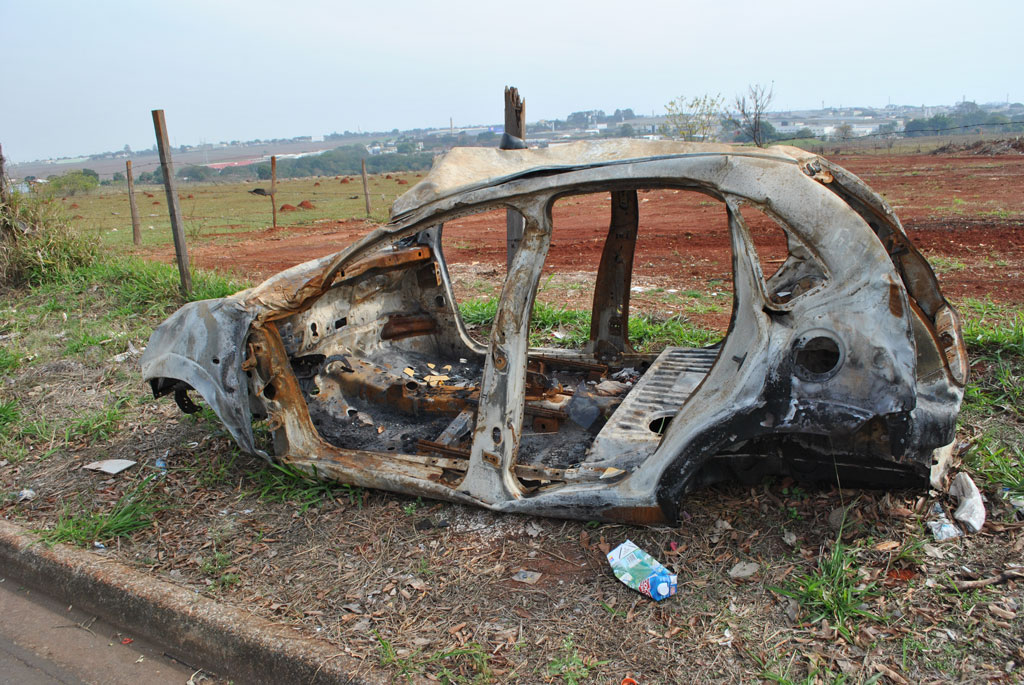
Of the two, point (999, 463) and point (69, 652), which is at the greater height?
point (999, 463)

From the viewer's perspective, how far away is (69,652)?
123 inches

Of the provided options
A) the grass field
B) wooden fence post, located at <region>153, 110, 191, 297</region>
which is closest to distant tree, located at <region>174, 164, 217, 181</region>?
the grass field

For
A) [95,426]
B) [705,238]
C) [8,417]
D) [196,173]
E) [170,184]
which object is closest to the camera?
[95,426]

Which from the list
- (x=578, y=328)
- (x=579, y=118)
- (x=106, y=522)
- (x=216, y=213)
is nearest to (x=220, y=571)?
(x=106, y=522)

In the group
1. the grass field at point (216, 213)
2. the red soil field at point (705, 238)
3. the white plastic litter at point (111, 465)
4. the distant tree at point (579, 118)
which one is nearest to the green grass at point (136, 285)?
the red soil field at point (705, 238)

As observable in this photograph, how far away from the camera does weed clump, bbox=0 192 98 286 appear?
27.3ft

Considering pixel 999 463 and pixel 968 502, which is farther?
pixel 999 463

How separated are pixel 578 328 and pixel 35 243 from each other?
659 centimetres

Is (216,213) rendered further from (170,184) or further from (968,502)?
(968,502)

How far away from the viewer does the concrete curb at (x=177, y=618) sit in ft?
9.05

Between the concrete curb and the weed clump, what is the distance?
18.6 ft

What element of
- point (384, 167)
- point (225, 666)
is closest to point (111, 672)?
point (225, 666)

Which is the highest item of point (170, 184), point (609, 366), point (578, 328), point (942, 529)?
point (170, 184)

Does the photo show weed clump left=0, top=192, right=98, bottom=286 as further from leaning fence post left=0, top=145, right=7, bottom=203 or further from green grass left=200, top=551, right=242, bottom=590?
green grass left=200, top=551, right=242, bottom=590
